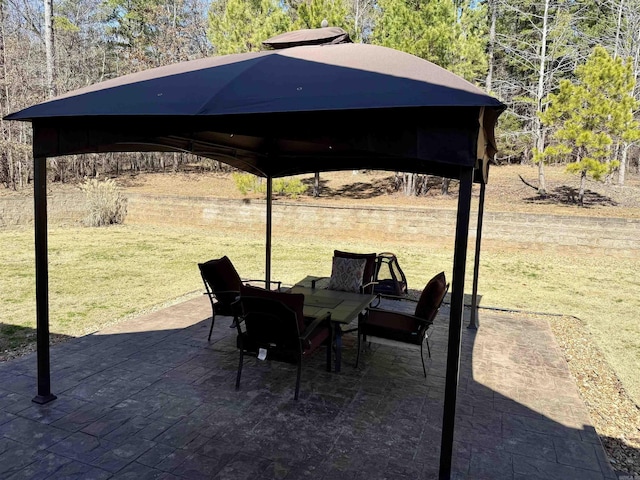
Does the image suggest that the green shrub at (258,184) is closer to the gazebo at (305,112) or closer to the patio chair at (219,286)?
the patio chair at (219,286)

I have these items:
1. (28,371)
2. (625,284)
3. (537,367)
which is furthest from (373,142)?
(625,284)

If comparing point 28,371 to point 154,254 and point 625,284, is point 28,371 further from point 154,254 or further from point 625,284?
point 625,284

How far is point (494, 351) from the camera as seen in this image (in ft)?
16.3

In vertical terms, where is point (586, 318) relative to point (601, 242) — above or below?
below

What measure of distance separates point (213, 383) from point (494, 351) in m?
3.07

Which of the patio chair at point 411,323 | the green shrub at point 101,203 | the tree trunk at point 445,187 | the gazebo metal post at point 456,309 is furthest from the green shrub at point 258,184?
the gazebo metal post at point 456,309

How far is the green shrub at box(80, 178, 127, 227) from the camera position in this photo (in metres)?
14.1

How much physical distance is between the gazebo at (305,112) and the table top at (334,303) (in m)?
1.64

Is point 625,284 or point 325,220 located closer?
point 625,284

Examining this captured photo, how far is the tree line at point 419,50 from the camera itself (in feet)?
45.5

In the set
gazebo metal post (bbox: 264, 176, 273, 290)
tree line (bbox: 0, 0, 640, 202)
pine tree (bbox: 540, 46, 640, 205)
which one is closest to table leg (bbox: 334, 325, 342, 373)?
gazebo metal post (bbox: 264, 176, 273, 290)

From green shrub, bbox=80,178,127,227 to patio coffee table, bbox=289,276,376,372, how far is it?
435 inches

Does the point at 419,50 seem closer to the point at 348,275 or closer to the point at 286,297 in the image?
the point at 348,275

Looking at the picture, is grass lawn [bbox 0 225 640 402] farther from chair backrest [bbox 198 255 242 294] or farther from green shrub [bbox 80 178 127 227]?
chair backrest [bbox 198 255 242 294]
